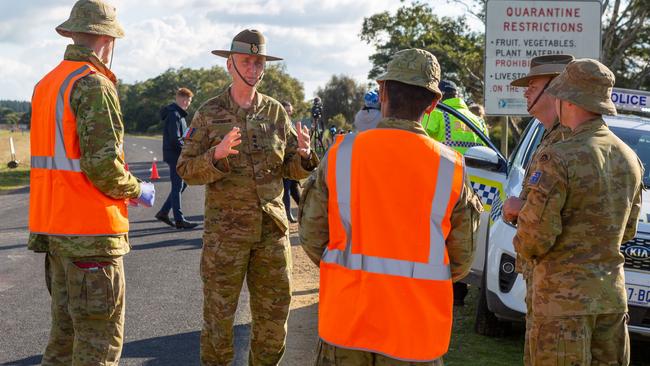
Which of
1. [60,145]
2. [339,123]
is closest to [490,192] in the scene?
[60,145]

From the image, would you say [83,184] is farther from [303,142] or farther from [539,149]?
[539,149]

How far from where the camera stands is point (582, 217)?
12.2 ft

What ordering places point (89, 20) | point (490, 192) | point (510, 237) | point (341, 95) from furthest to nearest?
point (341, 95) → point (490, 192) → point (510, 237) → point (89, 20)

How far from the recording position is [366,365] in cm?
332

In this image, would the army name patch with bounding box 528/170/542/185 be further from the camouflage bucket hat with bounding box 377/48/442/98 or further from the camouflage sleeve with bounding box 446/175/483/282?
the camouflage bucket hat with bounding box 377/48/442/98

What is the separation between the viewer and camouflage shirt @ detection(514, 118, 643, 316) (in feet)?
12.0

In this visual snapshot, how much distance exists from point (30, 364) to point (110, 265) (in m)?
2.00

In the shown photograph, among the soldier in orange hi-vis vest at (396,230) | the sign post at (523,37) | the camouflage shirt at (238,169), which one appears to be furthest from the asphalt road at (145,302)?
the sign post at (523,37)

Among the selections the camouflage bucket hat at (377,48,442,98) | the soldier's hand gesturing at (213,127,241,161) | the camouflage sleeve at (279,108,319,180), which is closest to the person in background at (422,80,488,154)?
the camouflage sleeve at (279,108,319,180)

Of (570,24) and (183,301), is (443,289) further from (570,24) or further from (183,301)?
(570,24)

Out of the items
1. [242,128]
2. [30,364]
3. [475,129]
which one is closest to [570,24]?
[475,129]

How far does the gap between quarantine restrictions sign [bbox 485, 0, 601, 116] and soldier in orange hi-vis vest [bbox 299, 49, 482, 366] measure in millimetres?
7499

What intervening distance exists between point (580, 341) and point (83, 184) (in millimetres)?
2614

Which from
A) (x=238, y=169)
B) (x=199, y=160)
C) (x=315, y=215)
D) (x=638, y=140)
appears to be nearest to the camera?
(x=315, y=215)
